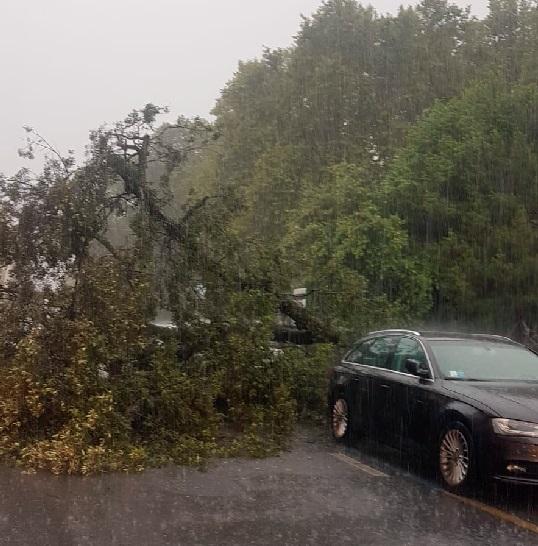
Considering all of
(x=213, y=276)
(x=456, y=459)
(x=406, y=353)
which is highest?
(x=213, y=276)

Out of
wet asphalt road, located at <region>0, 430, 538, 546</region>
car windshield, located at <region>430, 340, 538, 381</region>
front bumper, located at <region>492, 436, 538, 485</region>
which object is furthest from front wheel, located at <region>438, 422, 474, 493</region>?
car windshield, located at <region>430, 340, 538, 381</region>

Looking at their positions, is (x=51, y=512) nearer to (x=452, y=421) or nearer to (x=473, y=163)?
(x=452, y=421)

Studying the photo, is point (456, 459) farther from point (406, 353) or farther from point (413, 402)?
point (406, 353)

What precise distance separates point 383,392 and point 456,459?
1543 mm

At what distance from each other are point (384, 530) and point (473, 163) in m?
17.0

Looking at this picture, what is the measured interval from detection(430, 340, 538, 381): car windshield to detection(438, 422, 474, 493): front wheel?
28.5 inches

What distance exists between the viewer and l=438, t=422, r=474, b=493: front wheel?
279 inches

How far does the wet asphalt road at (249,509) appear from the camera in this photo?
5.83 meters

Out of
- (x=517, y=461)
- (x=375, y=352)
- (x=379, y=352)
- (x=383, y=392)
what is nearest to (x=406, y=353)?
(x=383, y=392)

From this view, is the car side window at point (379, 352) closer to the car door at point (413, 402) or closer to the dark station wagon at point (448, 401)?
the dark station wagon at point (448, 401)

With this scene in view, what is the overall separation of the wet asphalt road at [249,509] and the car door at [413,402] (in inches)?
15.9

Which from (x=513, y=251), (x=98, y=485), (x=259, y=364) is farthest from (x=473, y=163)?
(x=98, y=485)

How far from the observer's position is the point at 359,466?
8508mm

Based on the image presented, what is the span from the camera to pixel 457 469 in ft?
23.8
